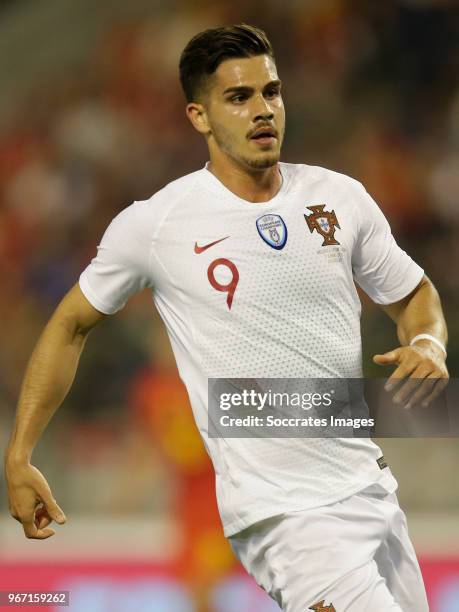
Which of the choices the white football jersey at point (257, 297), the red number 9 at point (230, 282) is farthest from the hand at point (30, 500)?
the red number 9 at point (230, 282)

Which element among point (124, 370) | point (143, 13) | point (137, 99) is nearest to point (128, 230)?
point (124, 370)

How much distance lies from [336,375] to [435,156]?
514 cm

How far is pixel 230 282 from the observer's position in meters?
2.98

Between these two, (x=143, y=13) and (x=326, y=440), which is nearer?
(x=326, y=440)

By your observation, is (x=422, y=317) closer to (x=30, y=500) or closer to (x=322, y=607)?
(x=322, y=607)

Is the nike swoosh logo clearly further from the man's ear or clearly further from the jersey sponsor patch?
the jersey sponsor patch

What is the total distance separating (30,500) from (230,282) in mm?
812

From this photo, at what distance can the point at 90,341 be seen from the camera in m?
7.41

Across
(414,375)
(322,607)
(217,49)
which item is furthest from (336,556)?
(217,49)

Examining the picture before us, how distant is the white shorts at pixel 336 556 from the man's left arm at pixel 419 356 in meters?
0.37

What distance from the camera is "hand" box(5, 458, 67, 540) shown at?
2990 mm

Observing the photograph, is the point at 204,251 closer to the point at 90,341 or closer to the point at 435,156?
the point at 90,341

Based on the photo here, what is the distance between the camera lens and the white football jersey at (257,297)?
2.91 m

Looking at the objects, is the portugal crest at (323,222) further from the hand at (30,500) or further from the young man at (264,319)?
the hand at (30,500)
